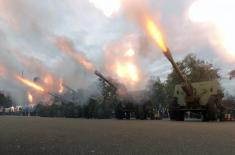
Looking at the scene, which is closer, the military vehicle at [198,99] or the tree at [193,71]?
the military vehicle at [198,99]

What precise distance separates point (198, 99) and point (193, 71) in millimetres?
30185

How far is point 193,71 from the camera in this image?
6247 cm

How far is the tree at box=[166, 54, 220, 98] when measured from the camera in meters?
61.8

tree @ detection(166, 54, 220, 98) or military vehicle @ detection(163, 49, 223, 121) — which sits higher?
tree @ detection(166, 54, 220, 98)

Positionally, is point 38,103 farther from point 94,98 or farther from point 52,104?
point 94,98

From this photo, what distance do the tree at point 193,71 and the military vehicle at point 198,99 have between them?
27.3 m

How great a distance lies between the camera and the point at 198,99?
32719 millimetres

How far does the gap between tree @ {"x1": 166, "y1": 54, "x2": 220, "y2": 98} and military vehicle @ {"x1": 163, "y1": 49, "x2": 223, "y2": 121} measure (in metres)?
27.3

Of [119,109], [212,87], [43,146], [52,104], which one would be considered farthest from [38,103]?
[43,146]

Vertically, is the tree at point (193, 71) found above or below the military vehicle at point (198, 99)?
above

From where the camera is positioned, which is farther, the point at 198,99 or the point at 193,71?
the point at 193,71

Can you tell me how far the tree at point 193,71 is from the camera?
203ft

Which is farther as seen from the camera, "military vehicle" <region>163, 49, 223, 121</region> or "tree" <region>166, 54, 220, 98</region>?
"tree" <region>166, 54, 220, 98</region>

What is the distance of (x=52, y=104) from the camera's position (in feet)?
206
